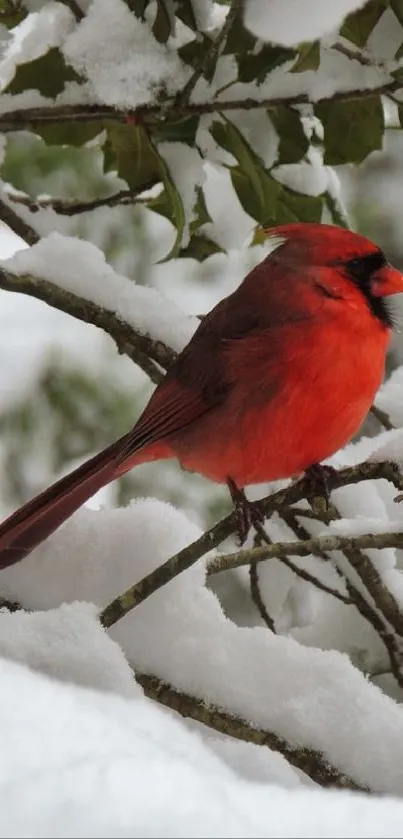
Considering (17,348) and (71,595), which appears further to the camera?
(17,348)

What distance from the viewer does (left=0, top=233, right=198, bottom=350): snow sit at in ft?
3.98

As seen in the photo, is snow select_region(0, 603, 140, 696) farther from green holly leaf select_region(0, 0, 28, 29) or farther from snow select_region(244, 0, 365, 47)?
green holly leaf select_region(0, 0, 28, 29)

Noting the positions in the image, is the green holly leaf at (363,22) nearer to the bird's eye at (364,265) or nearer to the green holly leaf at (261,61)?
the green holly leaf at (261,61)

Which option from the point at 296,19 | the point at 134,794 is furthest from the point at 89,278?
the point at 134,794

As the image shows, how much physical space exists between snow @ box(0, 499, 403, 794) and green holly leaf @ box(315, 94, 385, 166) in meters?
0.42

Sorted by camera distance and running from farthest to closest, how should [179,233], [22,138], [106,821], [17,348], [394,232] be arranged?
[394,232] < [17,348] < [22,138] < [179,233] < [106,821]

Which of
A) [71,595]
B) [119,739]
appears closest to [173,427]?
[71,595]

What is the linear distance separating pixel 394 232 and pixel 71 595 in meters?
1.46

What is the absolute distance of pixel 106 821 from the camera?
1.30ft

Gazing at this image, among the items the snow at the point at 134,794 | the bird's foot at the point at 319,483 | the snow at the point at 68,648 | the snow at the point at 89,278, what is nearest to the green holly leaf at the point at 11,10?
the snow at the point at 89,278

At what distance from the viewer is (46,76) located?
115 cm

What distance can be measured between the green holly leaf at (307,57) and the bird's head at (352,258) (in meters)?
0.18

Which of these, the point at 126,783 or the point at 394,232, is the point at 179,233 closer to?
the point at 126,783

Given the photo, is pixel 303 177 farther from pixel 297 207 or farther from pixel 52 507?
pixel 52 507
